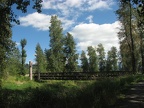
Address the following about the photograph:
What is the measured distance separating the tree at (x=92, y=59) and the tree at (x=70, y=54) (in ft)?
116

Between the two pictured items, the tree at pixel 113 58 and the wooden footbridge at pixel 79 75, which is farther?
the tree at pixel 113 58

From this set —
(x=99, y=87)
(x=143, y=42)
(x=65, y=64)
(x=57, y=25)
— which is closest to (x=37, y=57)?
(x=65, y=64)

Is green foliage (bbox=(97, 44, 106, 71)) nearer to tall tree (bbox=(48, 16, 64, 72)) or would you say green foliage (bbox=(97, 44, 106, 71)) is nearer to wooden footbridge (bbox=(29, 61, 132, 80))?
tall tree (bbox=(48, 16, 64, 72))

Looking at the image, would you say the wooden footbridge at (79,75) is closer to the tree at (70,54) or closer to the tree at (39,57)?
the tree at (70,54)

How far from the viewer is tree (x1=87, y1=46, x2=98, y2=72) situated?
113m

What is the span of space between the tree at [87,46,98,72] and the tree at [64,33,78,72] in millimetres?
35338

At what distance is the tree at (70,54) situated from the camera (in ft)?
253

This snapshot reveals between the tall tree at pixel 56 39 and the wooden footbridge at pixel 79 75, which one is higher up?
the tall tree at pixel 56 39

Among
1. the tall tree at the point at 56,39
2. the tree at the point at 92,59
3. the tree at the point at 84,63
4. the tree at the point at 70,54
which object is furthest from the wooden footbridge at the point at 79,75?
the tree at the point at 84,63

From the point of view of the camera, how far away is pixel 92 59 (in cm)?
11488

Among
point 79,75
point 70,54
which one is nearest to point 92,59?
point 70,54

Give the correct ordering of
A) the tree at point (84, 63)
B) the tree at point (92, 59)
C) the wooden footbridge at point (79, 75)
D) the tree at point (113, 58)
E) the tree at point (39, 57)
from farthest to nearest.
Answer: the tree at point (113, 58), the tree at point (84, 63), the tree at point (92, 59), the tree at point (39, 57), the wooden footbridge at point (79, 75)

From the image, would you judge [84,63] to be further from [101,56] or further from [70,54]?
[70,54]

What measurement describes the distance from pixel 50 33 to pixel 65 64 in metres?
12.5
